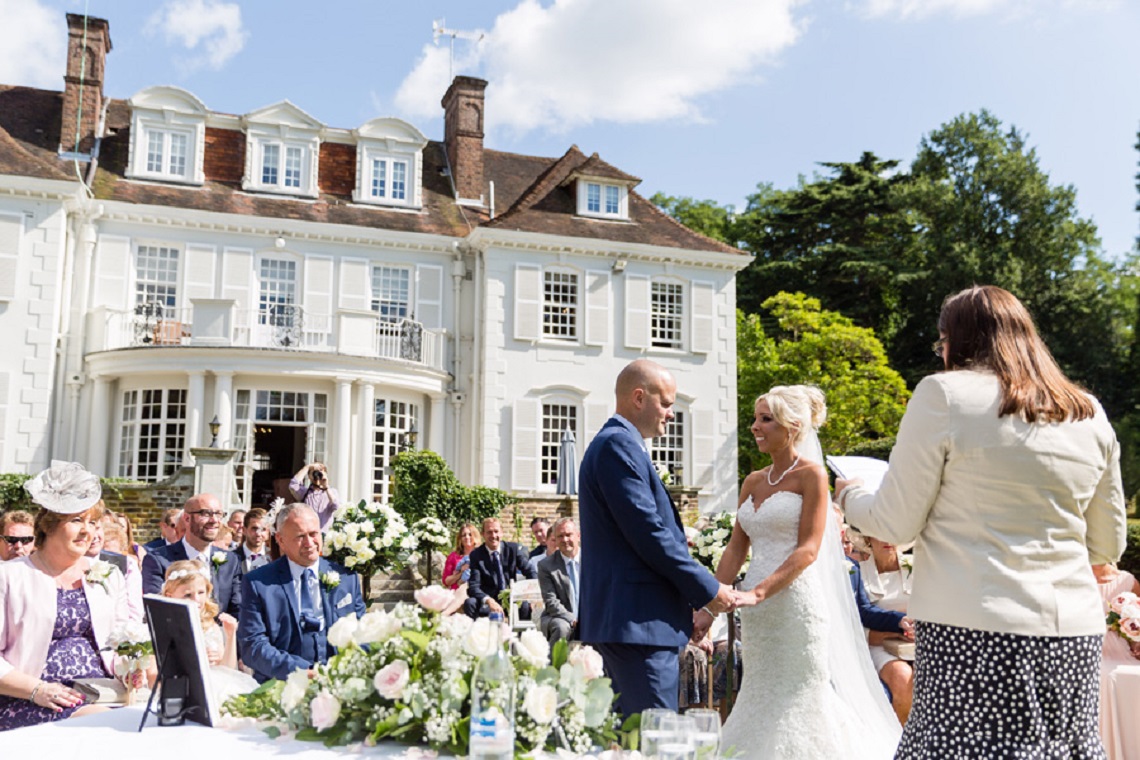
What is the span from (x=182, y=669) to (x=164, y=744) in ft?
1.18

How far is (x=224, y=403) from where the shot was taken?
69.8ft

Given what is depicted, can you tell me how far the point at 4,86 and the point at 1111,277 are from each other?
145 feet

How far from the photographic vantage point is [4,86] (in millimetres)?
25359

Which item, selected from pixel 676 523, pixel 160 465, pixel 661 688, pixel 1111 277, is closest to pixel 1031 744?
pixel 661 688

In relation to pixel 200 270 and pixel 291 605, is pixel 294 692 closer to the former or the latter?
pixel 291 605

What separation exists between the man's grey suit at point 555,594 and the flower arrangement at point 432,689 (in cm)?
694

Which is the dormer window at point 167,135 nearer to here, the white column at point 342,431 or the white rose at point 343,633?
the white column at point 342,431

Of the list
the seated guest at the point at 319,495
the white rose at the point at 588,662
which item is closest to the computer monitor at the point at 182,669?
the white rose at the point at 588,662

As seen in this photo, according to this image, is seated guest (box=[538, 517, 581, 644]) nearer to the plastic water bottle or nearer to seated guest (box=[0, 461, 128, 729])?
seated guest (box=[0, 461, 128, 729])

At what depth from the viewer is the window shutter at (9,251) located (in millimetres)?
21000

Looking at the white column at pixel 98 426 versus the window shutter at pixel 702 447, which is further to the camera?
the window shutter at pixel 702 447

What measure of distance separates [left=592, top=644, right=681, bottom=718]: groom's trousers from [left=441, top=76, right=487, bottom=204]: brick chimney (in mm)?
23202

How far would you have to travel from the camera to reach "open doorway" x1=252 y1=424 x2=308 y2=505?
962 inches

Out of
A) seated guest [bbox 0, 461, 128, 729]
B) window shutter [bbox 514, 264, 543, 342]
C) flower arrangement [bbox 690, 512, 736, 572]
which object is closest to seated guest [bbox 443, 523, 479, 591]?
flower arrangement [bbox 690, 512, 736, 572]
